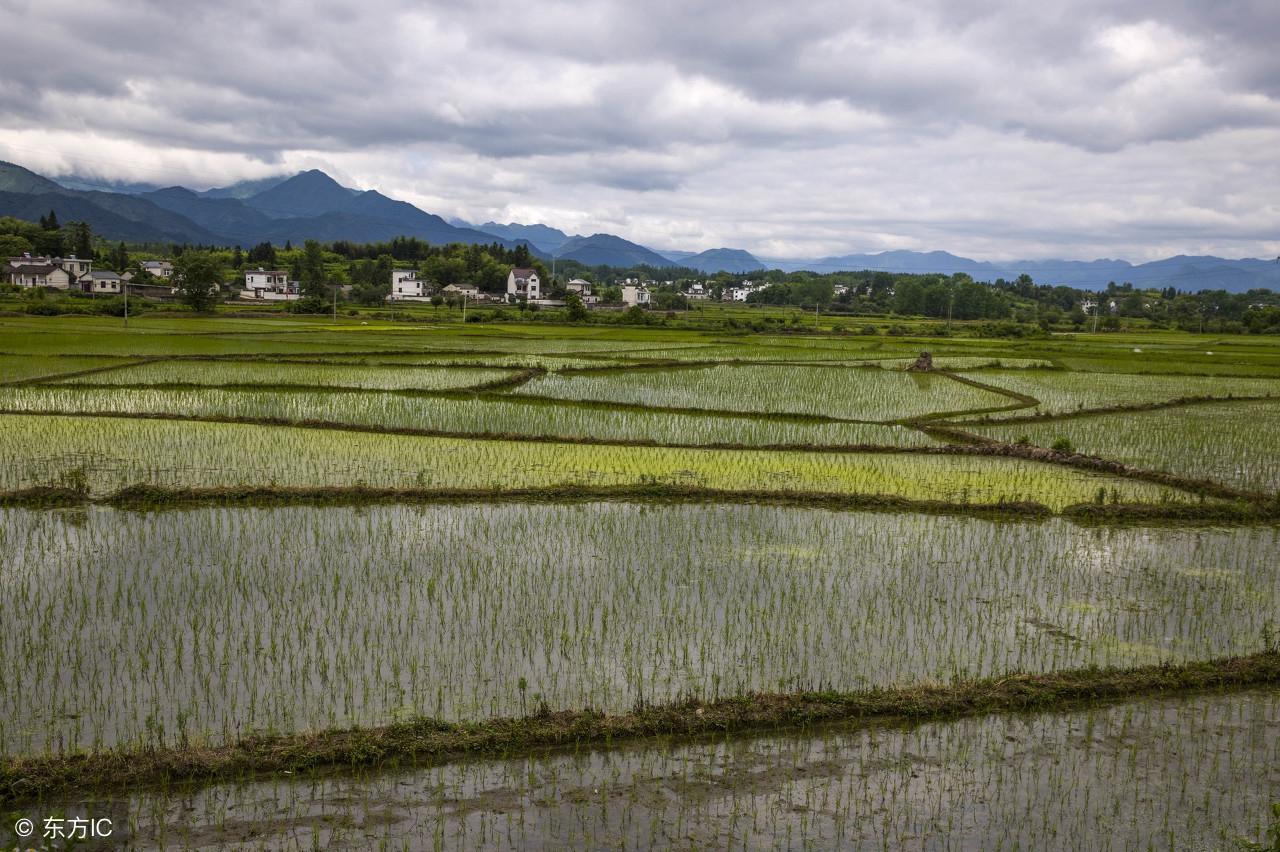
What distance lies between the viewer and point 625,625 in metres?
6.72

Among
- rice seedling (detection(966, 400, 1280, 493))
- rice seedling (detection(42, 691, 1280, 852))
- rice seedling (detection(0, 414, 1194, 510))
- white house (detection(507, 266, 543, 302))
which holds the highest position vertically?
white house (detection(507, 266, 543, 302))

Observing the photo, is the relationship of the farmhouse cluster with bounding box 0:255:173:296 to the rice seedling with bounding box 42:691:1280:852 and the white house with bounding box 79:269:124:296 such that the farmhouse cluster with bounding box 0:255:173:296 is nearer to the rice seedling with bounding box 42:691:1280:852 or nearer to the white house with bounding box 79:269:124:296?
the white house with bounding box 79:269:124:296

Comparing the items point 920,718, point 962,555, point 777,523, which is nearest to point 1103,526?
point 962,555

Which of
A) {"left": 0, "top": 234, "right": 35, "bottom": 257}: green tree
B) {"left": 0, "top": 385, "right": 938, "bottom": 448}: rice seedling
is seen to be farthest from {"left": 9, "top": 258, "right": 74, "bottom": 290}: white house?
{"left": 0, "top": 385, "right": 938, "bottom": 448}: rice seedling

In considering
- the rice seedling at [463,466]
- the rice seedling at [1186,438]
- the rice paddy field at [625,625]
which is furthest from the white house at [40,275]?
the rice seedling at [1186,438]

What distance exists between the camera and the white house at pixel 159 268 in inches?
2820

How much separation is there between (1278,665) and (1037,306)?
281 feet

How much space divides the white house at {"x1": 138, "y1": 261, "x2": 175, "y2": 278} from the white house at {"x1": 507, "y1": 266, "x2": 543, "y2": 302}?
20.4 m

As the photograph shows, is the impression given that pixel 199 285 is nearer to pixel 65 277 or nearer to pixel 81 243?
pixel 65 277

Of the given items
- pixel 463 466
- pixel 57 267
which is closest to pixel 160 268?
pixel 57 267

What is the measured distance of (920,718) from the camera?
553cm

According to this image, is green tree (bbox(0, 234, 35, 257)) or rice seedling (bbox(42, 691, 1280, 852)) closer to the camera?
rice seedling (bbox(42, 691, 1280, 852))

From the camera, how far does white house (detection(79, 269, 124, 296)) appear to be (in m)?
56.5

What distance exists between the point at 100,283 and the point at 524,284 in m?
32.0
